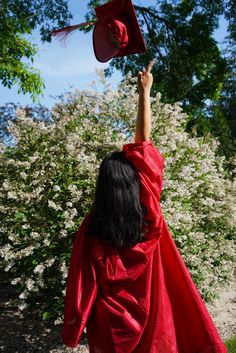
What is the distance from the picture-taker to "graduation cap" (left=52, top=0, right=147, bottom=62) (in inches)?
105

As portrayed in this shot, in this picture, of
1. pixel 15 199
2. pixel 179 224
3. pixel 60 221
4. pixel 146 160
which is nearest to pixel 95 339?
pixel 146 160

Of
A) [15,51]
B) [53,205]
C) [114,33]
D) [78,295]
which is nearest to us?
[78,295]

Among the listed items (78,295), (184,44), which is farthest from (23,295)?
(184,44)

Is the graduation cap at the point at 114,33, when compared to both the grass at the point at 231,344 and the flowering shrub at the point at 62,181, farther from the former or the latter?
the grass at the point at 231,344

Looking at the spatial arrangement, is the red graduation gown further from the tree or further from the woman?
the tree

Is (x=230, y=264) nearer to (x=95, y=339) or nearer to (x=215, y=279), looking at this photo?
(x=215, y=279)

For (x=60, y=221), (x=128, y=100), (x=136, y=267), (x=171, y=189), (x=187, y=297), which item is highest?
(x=128, y=100)

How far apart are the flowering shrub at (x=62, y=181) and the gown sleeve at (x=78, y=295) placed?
1.35 metres

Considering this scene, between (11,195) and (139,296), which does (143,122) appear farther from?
(11,195)

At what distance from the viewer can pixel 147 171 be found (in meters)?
2.19

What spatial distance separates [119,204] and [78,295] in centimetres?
48

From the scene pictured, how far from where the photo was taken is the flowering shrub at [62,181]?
3.70m

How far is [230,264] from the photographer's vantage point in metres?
5.61

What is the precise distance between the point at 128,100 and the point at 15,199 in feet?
4.77
